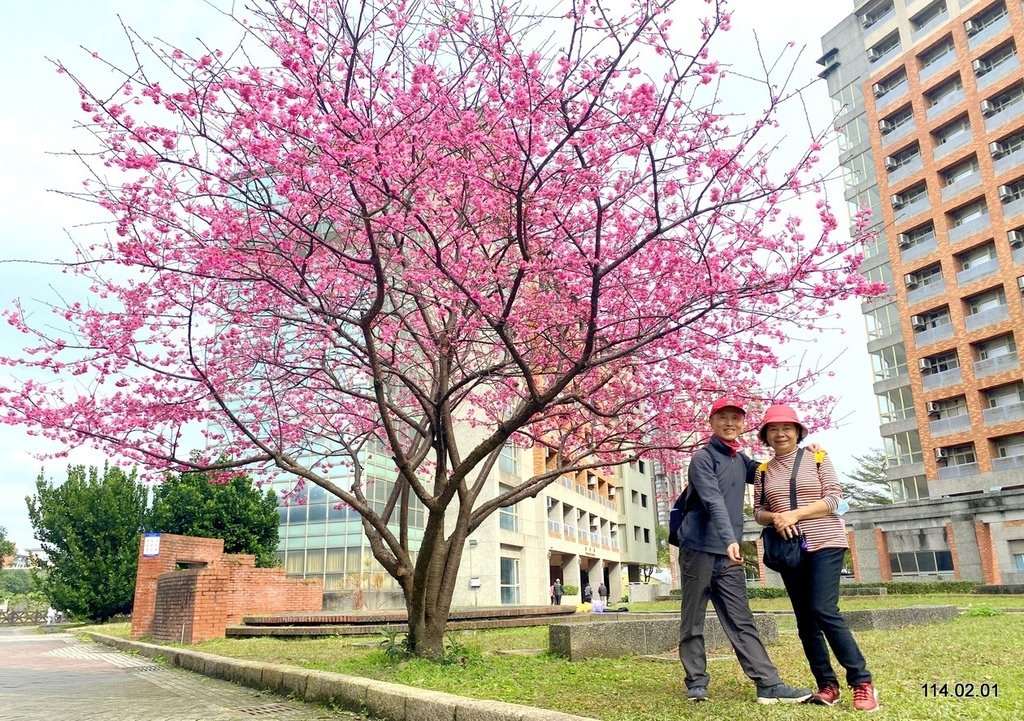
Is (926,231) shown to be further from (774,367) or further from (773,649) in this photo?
(773,649)

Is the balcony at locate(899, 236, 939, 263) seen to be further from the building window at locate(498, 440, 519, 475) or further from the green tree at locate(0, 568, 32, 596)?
the green tree at locate(0, 568, 32, 596)

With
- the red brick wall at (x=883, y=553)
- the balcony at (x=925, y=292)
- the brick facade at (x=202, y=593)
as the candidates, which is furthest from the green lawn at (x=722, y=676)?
the balcony at (x=925, y=292)

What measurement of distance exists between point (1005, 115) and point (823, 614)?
3844cm

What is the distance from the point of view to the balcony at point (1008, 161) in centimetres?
3195

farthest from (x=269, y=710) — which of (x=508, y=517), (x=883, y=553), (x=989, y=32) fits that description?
(x=989, y=32)

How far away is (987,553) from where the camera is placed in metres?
29.4

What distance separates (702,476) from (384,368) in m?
5.06

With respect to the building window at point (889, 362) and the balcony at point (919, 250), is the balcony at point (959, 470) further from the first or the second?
the balcony at point (919, 250)

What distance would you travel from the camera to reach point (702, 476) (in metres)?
4.54

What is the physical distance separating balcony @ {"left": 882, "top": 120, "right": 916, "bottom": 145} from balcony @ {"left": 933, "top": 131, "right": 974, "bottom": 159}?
217 centimetres

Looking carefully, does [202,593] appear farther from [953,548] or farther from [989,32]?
[989,32]

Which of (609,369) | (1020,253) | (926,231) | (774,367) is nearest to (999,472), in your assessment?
(1020,253)

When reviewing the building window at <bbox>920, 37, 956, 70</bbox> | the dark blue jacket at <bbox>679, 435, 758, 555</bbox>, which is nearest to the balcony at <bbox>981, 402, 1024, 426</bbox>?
the building window at <bbox>920, 37, 956, 70</bbox>

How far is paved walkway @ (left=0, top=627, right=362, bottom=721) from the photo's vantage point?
593 cm
